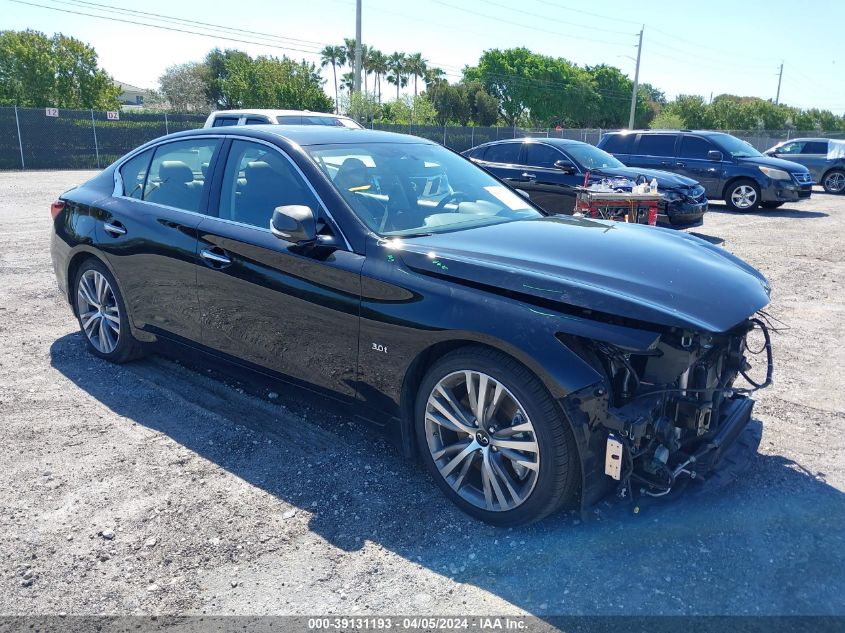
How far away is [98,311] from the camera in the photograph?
16.5 feet

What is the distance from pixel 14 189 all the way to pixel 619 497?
1949 cm

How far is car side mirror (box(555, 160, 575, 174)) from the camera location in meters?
11.6

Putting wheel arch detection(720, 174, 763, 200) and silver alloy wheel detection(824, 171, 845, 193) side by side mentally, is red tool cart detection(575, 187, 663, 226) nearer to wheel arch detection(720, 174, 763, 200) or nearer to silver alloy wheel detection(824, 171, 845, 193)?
wheel arch detection(720, 174, 763, 200)

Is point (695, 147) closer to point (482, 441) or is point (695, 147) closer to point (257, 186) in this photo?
point (257, 186)

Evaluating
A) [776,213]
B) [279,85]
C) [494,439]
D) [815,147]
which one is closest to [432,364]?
[494,439]

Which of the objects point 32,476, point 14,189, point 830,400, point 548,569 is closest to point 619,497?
point 548,569

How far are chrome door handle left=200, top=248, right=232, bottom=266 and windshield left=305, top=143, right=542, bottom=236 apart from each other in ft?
2.61

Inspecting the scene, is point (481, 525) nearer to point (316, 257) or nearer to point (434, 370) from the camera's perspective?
point (434, 370)

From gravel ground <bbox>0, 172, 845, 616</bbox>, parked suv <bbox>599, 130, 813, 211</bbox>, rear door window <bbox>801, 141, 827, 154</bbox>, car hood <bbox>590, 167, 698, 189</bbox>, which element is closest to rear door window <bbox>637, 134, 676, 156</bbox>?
parked suv <bbox>599, 130, 813, 211</bbox>

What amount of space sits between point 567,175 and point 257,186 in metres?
8.63

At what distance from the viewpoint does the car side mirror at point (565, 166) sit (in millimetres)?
11627

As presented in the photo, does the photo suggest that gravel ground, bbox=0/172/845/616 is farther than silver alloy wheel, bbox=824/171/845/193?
No

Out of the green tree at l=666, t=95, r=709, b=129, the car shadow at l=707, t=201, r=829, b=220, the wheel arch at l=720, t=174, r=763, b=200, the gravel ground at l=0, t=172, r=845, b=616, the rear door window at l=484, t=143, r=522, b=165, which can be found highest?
the green tree at l=666, t=95, r=709, b=129

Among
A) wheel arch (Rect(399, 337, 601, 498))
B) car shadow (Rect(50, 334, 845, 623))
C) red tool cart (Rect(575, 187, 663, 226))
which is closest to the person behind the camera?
car shadow (Rect(50, 334, 845, 623))
